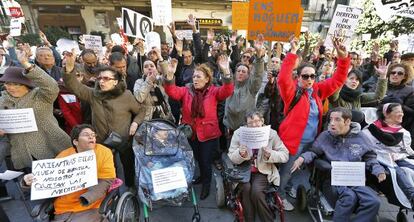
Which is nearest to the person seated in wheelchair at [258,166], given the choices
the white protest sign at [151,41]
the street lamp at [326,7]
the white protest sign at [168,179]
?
the white protest sign at [168,179]

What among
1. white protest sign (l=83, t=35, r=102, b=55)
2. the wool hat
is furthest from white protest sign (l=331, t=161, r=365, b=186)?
white protest sign (l=83, t=35, r=102, b=55)

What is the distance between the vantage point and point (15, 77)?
8.79ft

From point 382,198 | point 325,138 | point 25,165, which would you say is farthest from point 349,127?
point 25,165

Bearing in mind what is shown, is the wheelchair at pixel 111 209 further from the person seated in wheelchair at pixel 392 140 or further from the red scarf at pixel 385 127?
the red scarf at pixel 385 127

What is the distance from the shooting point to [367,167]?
2.79 metres

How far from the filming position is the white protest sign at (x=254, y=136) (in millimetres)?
2568

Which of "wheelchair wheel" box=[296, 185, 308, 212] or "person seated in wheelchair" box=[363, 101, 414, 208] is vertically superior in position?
"person seated in wheelchair" box=[363, 101, 414, 208]

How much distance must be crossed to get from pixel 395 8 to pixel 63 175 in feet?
22.9

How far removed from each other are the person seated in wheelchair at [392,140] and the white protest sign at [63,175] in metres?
3.22

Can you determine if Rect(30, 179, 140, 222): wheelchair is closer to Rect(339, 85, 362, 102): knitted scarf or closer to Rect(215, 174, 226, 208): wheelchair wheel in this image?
Rect(215, 174, 226, 208): wheelchair wheel

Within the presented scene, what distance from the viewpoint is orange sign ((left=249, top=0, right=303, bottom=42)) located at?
4574 mm

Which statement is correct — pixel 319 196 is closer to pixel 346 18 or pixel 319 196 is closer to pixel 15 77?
pixel 15 77

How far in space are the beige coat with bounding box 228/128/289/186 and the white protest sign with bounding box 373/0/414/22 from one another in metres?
4.71

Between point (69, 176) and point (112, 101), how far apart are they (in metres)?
1.11
